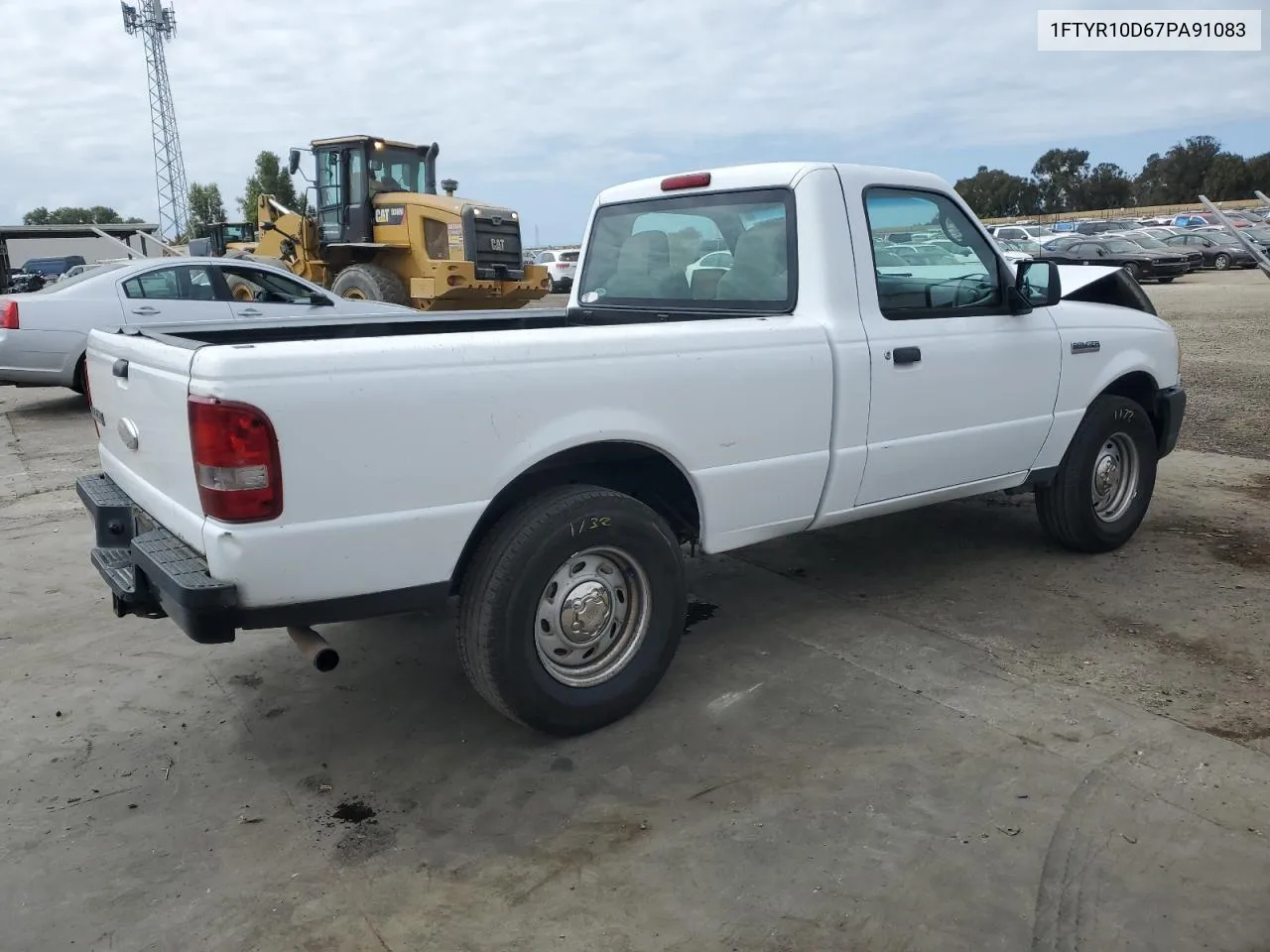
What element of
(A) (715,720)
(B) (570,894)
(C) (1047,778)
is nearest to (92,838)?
(B) (570,894)

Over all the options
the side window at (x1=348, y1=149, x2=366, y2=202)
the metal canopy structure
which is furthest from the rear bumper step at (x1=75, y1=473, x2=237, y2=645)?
the metal canopy structure

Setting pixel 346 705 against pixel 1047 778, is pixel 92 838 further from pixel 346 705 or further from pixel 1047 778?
pixel 1047 778

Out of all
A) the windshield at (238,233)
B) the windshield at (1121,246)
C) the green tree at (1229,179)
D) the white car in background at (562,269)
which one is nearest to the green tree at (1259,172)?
the green tree at (1229,179)

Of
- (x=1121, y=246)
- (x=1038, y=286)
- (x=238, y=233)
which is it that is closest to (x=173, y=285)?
(x=1038, y=286)

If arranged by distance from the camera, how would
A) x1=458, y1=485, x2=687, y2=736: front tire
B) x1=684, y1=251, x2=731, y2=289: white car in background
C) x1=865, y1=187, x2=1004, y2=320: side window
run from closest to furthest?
x1=458, y1=485, x2=687, y2=736: front tire → x1=865, y1=187, x2=1004, y2=320: side window → x1=684, y1=251, x2=731, y2=289: white car in background

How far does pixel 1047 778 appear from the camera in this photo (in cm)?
335

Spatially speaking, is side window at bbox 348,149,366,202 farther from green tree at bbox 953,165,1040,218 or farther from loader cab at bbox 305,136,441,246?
green tree at bbox 953,165,1040,218

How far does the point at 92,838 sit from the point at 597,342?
2.16 m

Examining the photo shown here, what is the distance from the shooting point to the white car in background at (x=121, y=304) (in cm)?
1000

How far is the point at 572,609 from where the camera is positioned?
3.58 m

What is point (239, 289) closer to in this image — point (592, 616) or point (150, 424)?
point (150, 424)

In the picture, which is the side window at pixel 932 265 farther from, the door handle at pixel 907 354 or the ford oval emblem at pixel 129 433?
the ford oval emblem at pixel 129 433

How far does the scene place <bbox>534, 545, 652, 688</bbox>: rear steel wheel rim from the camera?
356 cm

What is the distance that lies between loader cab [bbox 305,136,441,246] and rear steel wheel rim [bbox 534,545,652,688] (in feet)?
47.3
